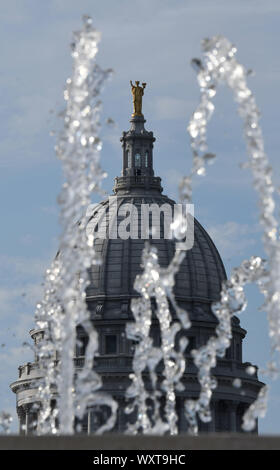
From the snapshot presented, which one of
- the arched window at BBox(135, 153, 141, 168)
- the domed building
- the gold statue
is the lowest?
the domed building

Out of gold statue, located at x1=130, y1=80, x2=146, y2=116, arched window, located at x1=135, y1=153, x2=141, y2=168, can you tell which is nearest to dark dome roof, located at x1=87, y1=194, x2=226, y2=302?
arched window, located at x1=135, y1=153, x2=141, y2=168

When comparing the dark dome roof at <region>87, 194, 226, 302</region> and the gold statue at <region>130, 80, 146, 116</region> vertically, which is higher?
the gold statue at <region>130, 80, 146, 116</region>

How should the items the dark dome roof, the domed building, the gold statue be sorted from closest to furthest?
the domed building → the dark dome roof → the gold statue

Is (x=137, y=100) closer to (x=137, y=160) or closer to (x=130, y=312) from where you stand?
(x=137, y=160)

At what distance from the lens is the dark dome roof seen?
399ft

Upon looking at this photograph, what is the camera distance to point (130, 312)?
118 meters

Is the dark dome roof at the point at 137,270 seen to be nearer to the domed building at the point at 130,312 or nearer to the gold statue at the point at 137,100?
the domed building at the point at 130,312

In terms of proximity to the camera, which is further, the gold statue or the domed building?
the gold statue

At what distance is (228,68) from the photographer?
38.1 m

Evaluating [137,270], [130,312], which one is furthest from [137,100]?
[130,312]

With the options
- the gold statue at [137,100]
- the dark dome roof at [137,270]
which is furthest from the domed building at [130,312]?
the gold statue at [137,100]

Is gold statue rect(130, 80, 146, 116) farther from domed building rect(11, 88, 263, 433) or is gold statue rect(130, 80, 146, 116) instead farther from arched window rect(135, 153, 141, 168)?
arched window rect(135, 153, 141, 168)

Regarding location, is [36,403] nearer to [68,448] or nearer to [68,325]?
[68,325]
